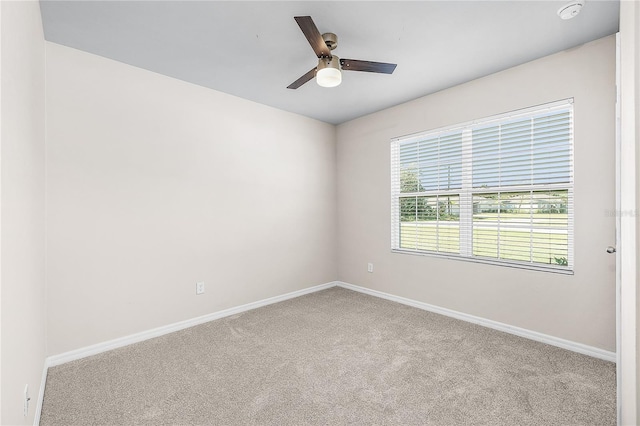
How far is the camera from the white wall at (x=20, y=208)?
43.8 inches

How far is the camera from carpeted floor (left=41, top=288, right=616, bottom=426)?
1747 millimetres

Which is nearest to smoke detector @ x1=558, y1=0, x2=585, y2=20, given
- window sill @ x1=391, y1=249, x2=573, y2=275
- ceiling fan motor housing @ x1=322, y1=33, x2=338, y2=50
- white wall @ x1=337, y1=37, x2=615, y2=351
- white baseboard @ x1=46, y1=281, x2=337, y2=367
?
white wall @ x1=337, y1=37, x2=615, y2=351

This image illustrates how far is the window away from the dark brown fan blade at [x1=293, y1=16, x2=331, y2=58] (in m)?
1.90

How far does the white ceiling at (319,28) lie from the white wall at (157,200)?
0.38 meters

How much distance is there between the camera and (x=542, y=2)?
6.33 ft

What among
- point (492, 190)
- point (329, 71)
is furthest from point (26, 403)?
point (492, 190)

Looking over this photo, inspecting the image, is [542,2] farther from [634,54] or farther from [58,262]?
[58,262]

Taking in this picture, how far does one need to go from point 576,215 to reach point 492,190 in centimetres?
71

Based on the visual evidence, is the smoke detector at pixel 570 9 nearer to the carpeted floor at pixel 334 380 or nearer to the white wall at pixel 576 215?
the white wall at pixel 576 215

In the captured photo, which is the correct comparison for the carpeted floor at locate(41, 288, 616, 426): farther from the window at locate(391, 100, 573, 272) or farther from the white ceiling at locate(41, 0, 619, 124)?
the white ceiling at locate(41, 0, 619, 124)

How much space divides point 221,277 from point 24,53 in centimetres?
242

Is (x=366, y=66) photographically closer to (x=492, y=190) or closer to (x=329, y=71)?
(x=329, y=71)

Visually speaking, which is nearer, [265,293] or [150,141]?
[150,141]

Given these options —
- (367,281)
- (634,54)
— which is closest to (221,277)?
(367,281)
